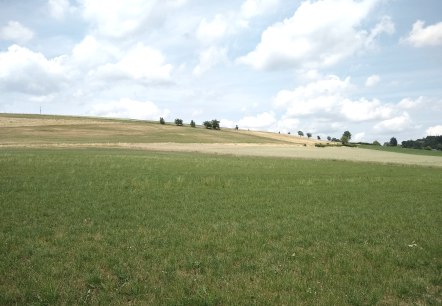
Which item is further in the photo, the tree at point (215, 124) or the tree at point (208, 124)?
the tree at point (208, 124)

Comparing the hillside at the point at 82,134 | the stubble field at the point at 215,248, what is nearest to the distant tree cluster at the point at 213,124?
the hillside at the point at 82,134

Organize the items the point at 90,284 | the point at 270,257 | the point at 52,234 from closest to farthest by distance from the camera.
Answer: the point at 90,284 < the point at 270,257 < the point at 52,234

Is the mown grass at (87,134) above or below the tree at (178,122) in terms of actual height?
below

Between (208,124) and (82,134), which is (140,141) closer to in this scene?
(82,134)

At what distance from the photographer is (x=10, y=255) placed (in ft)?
36.7

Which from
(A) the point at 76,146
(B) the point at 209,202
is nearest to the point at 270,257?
(B) the point at 209,202

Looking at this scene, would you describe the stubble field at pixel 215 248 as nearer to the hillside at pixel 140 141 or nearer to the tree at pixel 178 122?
the hillside at pixel 140 141

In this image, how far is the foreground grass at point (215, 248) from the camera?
29.9ft

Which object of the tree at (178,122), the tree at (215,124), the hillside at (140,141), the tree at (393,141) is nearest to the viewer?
the hillside at (140,141)

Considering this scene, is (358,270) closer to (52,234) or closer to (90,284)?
(90,284)

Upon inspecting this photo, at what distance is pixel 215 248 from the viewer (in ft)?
41.1

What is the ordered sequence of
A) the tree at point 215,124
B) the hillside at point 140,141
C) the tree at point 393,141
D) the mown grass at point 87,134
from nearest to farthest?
the hillside at point 140,141 < the mown grass at point 87,134 < the tree at point 215,124 < the tree at point 393,141

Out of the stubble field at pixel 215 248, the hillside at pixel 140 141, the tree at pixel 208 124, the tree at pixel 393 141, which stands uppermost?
the tree at pixel 208 124

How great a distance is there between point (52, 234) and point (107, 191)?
1015cm
